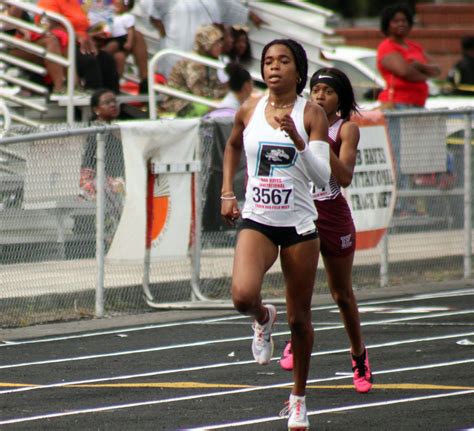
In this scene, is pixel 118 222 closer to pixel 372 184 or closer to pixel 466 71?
pixel 372 184

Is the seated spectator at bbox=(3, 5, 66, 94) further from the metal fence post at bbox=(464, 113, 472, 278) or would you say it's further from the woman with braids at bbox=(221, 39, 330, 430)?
the woman with braids at bbox=(221, 39, 330, 430)

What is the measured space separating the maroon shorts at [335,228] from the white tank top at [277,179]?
3.70 ft

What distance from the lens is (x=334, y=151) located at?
29.5 ft

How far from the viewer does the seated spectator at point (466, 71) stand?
21719mm

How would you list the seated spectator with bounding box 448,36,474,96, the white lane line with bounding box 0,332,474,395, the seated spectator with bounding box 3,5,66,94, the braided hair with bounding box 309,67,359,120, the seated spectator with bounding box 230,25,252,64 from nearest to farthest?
the braided hair with bounding box 309,67,359,120, the white lane line with bounding box 0,332,474,395, the seated spectator with bounding box 3,5,66,94, the seated spectator with bounding box 230,25,252,64, the seated spectator with bounding box 448,36,474,96

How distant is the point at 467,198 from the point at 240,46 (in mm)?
4698

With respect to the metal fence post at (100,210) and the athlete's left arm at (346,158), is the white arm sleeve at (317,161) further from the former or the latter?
the metal fence post at (100,210)

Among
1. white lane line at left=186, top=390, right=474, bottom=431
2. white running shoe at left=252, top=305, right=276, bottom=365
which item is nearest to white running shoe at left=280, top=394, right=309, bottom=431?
white lane line at left=186, top=390, right=474, bottom=431

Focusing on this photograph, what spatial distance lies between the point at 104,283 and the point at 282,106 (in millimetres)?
5005

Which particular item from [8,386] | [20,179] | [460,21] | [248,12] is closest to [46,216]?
[20,179]

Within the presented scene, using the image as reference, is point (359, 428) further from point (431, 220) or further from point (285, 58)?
point (431, 220)

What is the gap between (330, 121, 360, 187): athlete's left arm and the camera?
836cm

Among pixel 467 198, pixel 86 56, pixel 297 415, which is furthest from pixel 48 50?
pixel 297 415

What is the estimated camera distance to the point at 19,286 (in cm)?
1181
